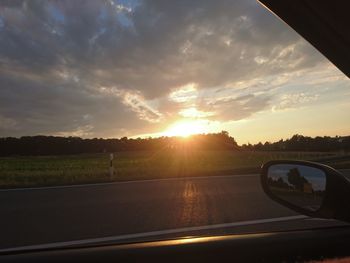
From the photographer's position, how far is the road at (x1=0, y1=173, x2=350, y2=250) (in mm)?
7789

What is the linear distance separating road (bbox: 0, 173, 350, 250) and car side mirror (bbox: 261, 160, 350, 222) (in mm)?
3700

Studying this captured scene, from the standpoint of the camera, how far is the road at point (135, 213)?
25.6 feet

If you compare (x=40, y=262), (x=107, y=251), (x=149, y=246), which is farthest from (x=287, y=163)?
(x=40, y=262)

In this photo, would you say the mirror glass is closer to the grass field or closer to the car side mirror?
the car side mirror

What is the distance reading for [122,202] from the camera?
35.1 ft

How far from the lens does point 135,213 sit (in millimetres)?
9406

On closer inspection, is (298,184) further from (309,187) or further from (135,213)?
(135,213)

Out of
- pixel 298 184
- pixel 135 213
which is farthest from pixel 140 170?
pixel 298 184

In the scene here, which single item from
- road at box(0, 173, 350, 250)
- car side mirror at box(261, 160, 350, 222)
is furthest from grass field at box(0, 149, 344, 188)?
car side mirror at box(261, 160, 350, 222)

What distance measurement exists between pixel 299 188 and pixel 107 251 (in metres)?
0.94

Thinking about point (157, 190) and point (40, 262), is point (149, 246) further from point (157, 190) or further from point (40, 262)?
point (157, 190)

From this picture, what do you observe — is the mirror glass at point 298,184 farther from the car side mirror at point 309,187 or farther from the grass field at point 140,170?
the grass field at point 140,170

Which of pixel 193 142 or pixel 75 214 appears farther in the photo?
pixel 193 142

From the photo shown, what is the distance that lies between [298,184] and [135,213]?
7.46 metres
